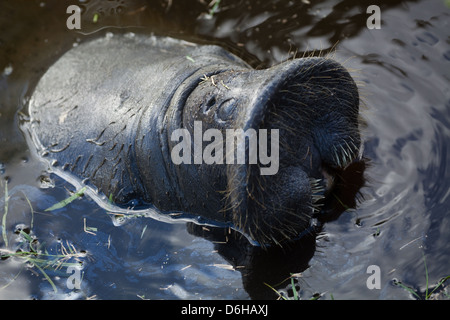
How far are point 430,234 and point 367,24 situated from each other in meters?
2.60

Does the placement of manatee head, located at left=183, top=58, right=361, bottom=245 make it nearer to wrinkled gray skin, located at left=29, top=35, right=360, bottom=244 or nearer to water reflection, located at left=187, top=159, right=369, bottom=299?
wrinkled gray skin, located at left=29, top=35, right=360, bottom=244

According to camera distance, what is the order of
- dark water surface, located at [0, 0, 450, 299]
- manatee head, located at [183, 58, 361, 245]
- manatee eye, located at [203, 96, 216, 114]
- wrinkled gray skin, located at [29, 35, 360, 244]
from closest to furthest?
manatee head, located at [183, 58, 361, 245]
wrinkled gray skin, located at [29, 35, 360, 244]
manatee eye, located at [203, 96, 216, 114]
dark water surface, located at [0, 0, 450, 299]

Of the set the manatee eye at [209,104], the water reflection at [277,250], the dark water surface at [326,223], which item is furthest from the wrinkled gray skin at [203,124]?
the dark water surface at [326,223]

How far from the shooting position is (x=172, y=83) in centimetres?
438

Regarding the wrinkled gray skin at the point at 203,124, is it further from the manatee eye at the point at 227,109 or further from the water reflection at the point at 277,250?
the water reflection at the point at 277,250

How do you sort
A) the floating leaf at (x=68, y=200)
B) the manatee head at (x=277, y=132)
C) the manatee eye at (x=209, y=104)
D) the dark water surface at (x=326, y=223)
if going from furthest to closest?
the floating leaf at (x=68, y=200) < the dark water surface at (x=326, y=223) < the manatee eye at (x=209, y=104) < the manatee head at (x=277, y=132)

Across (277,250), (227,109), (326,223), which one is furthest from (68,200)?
(326,223)

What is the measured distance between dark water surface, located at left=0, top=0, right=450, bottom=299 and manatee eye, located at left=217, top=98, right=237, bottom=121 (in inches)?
46.4

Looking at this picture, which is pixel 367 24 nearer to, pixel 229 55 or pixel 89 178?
pixel 229 55

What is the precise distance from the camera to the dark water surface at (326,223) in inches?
167

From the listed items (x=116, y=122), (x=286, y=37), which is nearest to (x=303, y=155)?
(x=116, y=122)

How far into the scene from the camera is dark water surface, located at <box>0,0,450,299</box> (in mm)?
4238

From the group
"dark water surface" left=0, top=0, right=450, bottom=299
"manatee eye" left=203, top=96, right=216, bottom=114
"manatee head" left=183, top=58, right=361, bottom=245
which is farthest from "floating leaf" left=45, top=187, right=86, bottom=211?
"manatee eye" left=203, top=96, right=216, bottom=114

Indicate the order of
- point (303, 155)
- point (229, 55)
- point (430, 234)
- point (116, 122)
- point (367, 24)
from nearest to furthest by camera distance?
point (303, 155) → point (430, 234) → point (116, 122) → point (229, 55) → point (367, 24)
